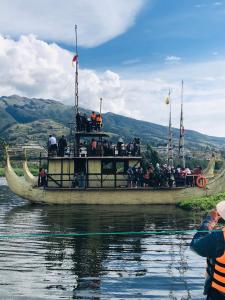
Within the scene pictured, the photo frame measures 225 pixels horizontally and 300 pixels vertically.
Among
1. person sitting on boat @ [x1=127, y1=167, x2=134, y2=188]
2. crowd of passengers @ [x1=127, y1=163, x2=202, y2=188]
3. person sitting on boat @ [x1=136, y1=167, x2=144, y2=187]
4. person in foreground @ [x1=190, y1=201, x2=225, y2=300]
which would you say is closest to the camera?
person in foreground @ [x1=190, y1=201, x2=225, y2=300]

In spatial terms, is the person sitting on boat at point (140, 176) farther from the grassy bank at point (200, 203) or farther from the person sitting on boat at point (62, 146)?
the person sitting on boat at point (62, 146)

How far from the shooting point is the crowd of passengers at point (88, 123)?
33.0 metres

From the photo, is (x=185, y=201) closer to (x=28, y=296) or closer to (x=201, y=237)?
(x=28, y=296)

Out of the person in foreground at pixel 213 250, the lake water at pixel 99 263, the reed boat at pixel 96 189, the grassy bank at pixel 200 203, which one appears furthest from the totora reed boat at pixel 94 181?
the person in foreground at pixel 213 250

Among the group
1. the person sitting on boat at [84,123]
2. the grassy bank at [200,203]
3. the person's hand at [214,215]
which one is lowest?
the grassy bank at [200,203]

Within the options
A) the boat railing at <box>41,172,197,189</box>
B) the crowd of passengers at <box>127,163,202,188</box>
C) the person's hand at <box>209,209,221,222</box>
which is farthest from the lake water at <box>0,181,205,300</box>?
the boat railing at <box>41,172,197,189</box>

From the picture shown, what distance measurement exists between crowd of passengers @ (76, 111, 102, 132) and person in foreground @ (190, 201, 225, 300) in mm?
27831

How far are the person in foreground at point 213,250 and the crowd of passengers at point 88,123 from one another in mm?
27831

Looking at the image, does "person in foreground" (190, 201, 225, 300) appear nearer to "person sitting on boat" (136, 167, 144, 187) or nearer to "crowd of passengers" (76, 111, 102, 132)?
"person sitting on boat" (136, 167, 144, 187)

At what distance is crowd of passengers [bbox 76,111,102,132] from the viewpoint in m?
33.0

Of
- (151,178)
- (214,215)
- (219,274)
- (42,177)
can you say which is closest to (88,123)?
(42,177)

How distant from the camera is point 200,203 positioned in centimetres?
2856

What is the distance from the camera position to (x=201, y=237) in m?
5.14

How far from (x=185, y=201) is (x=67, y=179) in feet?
28.2
